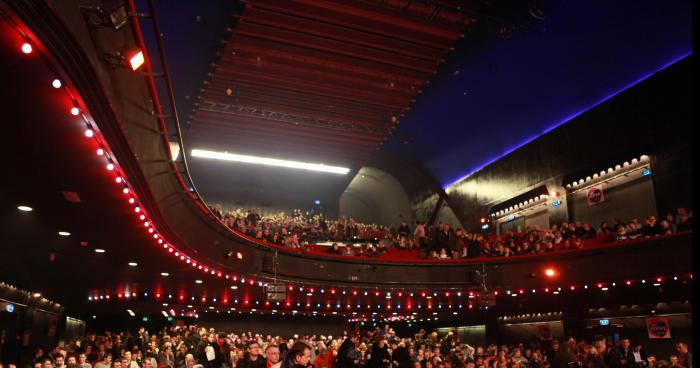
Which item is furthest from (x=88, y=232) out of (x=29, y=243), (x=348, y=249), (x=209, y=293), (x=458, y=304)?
(x=458, y=304)

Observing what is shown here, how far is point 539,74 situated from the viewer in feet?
59.1

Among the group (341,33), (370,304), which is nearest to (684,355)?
(341,33)

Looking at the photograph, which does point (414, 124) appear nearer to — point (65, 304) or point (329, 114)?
point (329, 114)

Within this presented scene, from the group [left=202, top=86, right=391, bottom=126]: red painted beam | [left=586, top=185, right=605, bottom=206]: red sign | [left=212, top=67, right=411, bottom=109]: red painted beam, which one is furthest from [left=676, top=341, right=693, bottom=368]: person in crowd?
[left=202, top=86, right=391, bottom=126]: red painted beam

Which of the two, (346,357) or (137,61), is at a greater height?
(137,61)

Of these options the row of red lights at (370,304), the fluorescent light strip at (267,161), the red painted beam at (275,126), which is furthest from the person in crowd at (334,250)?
the fluorescent light strip at (267,161)

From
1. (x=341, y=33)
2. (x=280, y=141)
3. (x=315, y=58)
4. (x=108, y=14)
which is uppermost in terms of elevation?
(x=341, y=33)

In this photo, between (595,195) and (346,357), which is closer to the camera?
(346,357)

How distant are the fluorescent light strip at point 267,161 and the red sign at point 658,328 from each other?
1521 cm

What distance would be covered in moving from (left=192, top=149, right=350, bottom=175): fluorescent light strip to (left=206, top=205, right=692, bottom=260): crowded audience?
407cm

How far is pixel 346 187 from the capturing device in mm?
30766

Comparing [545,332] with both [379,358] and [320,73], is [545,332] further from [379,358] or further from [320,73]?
[320,73]

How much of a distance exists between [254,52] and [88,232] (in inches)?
346

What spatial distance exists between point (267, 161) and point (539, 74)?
13459 mm
